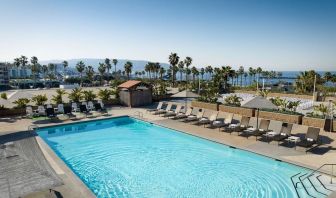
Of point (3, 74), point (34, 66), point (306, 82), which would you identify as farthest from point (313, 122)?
point (3, 74)

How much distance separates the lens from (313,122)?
15383 mm

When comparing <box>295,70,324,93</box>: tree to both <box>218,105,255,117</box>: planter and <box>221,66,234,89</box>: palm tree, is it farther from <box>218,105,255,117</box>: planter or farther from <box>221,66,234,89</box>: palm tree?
<box>218,105,255,117</box>: planter

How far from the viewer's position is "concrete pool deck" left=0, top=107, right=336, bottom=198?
8352 mm

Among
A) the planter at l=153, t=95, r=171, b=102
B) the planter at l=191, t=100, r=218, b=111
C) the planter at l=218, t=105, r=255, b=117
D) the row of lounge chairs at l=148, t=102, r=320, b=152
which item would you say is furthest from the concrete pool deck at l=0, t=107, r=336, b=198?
the planter at l=153, t=95, r=171, b=102

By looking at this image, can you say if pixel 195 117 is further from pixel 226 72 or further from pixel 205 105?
pixel 226 72

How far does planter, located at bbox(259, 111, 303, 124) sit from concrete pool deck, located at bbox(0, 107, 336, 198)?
1200 mm

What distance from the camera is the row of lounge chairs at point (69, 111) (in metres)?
19.1

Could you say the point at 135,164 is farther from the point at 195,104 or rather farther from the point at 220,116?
the point at 195,104

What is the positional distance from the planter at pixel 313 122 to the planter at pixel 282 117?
298 mm

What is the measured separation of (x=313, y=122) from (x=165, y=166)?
9788 mm

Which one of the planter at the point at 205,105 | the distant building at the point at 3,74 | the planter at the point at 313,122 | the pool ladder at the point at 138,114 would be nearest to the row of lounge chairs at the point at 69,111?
the pool ladder at the point at 138,114

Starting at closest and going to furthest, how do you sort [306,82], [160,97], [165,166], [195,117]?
1. [165,166]
2. [195,117]
3. [160,97]
4. [306,82]

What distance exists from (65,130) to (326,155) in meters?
15.0

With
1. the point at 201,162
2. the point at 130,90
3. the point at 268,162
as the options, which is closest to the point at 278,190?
the point at 268,162
